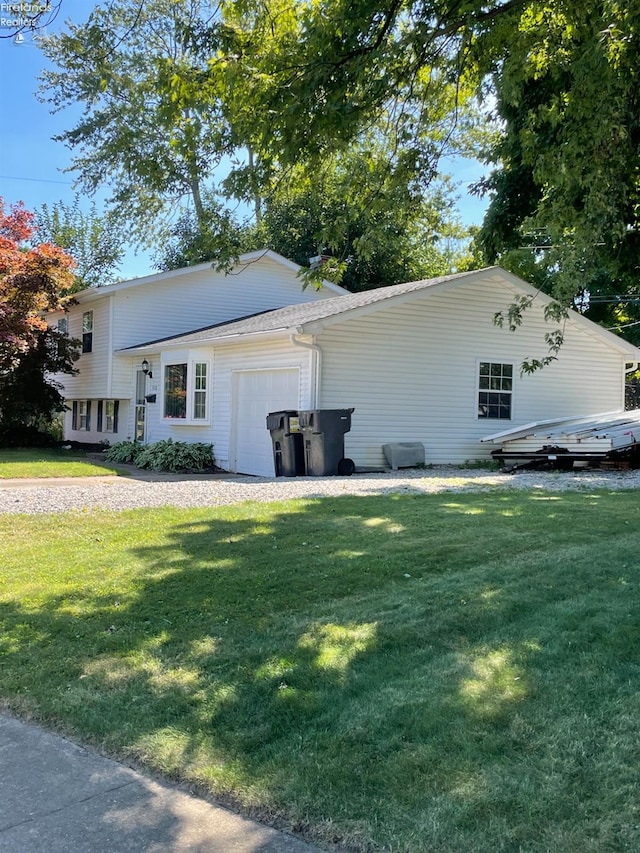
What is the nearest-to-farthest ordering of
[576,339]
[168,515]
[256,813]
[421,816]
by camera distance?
[421,816] → [256,813] → [168,515] → [576,339]

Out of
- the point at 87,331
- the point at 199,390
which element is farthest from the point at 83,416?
the point at 199,390

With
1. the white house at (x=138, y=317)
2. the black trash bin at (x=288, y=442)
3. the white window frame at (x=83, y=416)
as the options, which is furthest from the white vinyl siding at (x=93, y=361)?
the black trash bin at (x=288, y=442)

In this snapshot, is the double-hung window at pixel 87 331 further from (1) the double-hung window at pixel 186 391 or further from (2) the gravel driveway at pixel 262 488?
(2) the gravel driveway at pixel 262 488

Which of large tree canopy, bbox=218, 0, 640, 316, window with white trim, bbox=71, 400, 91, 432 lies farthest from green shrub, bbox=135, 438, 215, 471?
large tree canopy, bbox=218, 0, 640, 316

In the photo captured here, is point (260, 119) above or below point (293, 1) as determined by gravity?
below

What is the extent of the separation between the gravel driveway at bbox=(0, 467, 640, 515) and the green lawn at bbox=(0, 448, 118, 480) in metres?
1.05

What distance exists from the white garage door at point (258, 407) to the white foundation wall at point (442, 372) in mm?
1067

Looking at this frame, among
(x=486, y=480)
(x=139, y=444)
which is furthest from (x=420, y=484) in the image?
(x=139, y=444)

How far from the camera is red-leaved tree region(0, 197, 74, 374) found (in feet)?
65.0

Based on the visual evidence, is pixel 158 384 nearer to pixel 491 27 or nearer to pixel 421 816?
pixel 491 27

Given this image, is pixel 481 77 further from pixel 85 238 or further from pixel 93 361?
pixel 85 238

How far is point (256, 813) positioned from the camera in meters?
2.78

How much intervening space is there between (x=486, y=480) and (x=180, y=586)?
816 cm

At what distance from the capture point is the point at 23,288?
20.2 m
